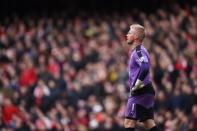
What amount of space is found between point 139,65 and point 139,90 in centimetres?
40

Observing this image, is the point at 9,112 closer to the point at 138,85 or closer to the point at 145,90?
the point at 145,90

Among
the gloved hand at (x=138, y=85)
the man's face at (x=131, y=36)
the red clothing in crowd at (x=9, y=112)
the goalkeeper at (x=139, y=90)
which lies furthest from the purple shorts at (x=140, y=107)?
the red clothing in crowd at (x=9, y=112)

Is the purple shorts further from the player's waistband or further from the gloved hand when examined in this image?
the gloved hand

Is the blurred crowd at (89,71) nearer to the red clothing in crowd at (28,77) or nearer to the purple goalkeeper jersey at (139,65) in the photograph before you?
the red clothing in crowd at (28,77)

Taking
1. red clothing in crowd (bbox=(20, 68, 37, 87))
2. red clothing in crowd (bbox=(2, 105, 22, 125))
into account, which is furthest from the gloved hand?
red clothing in crowd (bbox=(20, 68, 37, 87))

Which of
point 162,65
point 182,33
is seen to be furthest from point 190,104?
point 182,33

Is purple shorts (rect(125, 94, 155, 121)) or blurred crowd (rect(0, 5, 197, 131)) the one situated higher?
purple shorts (rect(125, 94, 155, 121))

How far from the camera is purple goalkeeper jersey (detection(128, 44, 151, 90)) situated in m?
11.0

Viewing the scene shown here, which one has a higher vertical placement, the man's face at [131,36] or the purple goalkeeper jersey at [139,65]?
the man's face at [131,36]

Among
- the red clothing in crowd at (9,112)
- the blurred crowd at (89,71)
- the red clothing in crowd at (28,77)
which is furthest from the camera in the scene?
the red clothing in crowd at (28,77)

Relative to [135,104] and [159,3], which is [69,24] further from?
[135,104]

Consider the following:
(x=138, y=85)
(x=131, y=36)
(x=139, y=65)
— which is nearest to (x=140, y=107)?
(x=138, y=85)

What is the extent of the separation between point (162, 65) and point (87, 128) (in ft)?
8.92

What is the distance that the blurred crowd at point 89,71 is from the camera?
61.8 ft
